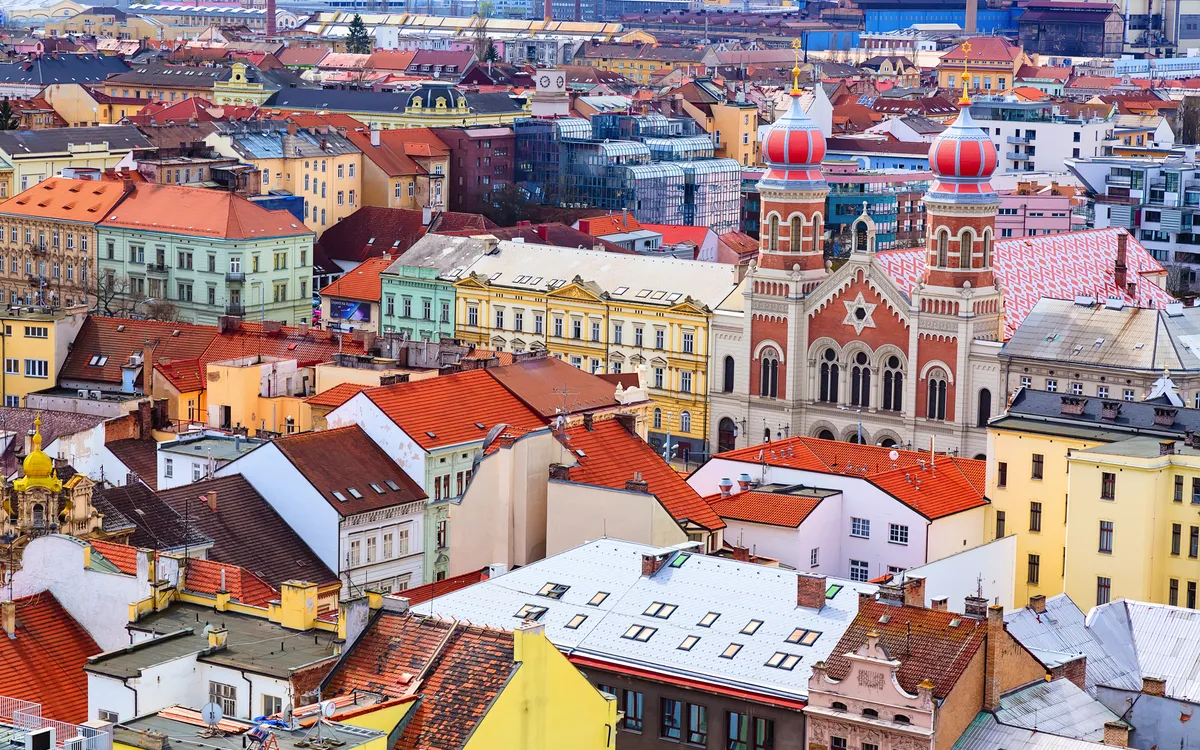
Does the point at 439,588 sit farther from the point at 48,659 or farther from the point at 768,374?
the point at 768,374

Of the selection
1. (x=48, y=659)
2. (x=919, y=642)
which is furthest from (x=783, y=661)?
(x=48, y=659)

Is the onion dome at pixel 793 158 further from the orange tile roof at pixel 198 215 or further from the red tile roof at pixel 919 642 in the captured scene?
the red tile roof at pixel 919 642

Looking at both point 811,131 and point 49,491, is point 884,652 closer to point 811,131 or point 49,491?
point 49,491

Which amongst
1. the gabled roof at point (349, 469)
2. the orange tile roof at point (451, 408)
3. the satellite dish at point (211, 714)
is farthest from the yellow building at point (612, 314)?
the satellite dish at point (211, 714)

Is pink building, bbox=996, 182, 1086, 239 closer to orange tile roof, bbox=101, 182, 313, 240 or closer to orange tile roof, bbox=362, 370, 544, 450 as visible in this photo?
orange tile roof, bbox=101, 182, 313, 240

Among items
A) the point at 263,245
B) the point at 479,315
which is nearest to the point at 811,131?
the point at 479,315
